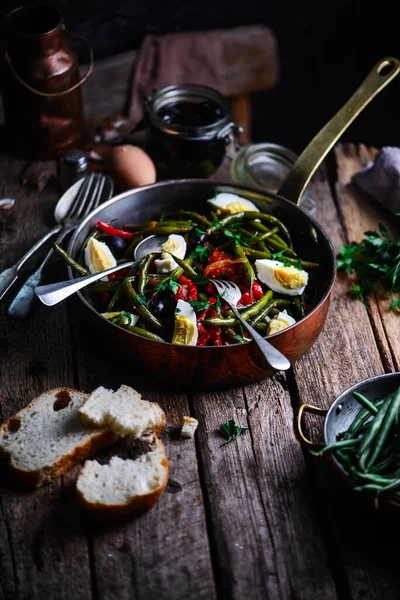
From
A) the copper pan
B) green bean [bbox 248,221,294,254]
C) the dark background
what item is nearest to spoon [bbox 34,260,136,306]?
the copper pan

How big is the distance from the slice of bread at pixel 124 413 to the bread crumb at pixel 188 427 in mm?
114

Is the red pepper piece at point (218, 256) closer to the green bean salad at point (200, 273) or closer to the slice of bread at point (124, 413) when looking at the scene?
the green bean salad at point (200, 273)

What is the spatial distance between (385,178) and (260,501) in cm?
244

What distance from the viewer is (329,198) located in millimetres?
4438

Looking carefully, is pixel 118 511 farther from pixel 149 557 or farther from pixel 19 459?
pixel 19 459

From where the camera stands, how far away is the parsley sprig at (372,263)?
3.68 metres

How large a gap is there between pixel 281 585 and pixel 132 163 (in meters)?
2.66

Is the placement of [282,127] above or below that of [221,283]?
below

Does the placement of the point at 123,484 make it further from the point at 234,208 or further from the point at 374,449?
the point at 234,208

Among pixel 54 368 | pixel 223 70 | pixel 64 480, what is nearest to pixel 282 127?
pixel 223 70

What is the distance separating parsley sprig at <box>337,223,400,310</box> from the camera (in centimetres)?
368

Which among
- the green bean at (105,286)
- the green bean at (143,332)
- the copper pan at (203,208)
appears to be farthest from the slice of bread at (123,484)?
the green bean at (105,286)

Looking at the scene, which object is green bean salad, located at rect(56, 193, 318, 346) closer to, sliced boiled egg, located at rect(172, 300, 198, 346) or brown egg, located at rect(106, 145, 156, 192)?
sliced boiled egg, located at rect(172, 300, 198, 346)

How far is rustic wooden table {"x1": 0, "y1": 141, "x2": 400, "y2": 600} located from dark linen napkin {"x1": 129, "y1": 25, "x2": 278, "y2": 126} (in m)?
2.55
